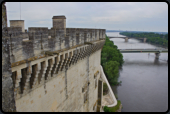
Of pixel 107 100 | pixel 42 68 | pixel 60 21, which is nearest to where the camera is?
pixel 42 68

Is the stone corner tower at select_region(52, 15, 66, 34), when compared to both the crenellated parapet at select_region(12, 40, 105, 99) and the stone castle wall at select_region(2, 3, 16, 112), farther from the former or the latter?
the stone castle wall at select_region(2, 3, 16, 112)

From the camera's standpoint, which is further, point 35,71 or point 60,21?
point 60,21

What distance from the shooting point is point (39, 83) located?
4.82 metres

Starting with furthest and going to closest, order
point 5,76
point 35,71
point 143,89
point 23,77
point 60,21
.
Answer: point 143,89 → point 60,21 → point 35,71 → point 23,77 → point 5,76

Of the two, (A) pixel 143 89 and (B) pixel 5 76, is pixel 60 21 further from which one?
(A) pixel 143 89

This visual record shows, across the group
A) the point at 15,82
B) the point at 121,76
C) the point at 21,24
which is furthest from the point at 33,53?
the point at 121,76

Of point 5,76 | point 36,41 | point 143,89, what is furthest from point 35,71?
point 143,89

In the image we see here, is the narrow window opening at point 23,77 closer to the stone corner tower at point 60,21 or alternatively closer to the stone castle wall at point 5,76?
the stone castle wall at point 5,76

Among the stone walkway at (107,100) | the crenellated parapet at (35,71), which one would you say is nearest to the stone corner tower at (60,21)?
the crenellated parapet at (35,71)

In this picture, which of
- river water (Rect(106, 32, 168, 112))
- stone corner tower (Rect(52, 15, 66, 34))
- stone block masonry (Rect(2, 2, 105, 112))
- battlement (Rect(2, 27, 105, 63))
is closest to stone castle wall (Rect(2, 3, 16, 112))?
stone block masonry (Rect(2, 2, 105, 112))

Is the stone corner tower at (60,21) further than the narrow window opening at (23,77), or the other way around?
the stone corner tower at (60,21)

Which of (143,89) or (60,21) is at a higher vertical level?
(60,21)

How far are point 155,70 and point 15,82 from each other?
30.8 meters

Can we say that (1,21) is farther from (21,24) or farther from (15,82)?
(21,24)
